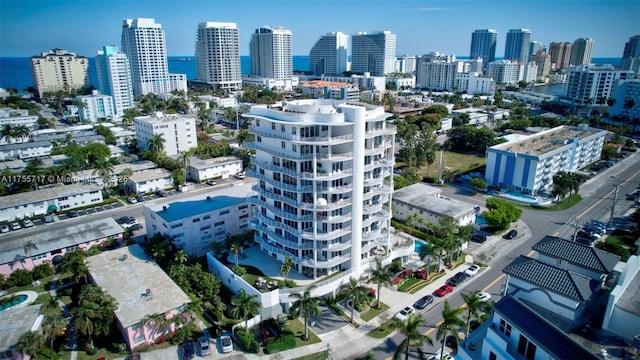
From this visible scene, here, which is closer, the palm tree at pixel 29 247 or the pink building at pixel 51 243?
the pink building at pixel 51 243

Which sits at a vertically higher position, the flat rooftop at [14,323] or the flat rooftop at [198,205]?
the flat rooftop at [198,205]

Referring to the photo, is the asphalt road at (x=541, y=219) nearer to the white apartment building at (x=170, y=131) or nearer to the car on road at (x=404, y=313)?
the car on road at (x=404, y=313)

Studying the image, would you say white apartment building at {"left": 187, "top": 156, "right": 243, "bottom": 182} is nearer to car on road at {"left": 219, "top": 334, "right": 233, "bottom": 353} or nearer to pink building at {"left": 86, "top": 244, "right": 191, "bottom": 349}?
pink building at {"left": 86, "top": 244, "right": 191, "bottom": 349}

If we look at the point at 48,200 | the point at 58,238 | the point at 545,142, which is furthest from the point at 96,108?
the point at 545,142

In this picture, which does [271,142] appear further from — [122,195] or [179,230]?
[122,195]

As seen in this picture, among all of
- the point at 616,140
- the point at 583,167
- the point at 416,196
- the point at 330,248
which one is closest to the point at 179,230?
the point at 330,248

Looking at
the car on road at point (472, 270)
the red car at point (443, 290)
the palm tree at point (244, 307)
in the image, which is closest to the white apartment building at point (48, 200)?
the palm tree at point (244, 307)

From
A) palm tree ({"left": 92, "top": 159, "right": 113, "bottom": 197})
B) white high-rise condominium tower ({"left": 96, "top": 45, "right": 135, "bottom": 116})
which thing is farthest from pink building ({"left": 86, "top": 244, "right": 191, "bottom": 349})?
white high-rise condominium tower ({"left": 96, "top": 45, "right": 135, "bottom": 116})
